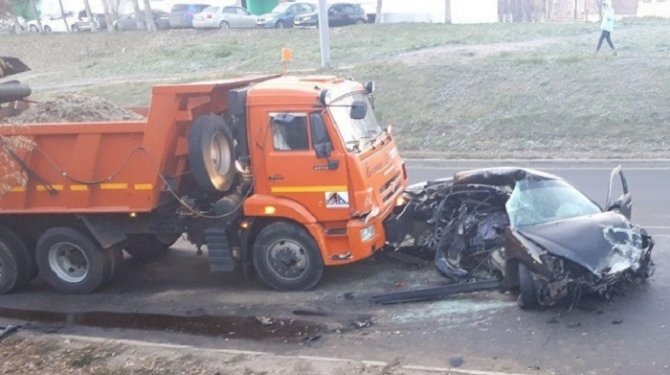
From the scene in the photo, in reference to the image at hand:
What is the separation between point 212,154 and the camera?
1076 cm

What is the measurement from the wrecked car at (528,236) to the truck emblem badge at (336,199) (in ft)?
4.00

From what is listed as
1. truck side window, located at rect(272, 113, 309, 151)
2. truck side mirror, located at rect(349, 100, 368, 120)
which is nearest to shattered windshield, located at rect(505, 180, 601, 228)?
truck side mirror, located at rect(349, 100, 368, 120)

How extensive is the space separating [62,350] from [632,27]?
34.4m

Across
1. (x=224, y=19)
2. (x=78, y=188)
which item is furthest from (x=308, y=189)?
(x=224, y=19)

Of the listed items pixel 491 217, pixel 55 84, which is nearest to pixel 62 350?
pixel 491 217

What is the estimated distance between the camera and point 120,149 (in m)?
11.1

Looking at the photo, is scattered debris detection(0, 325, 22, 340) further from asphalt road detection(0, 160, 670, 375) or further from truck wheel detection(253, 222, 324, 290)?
truck wheel detection(253, 222, 324, 290)

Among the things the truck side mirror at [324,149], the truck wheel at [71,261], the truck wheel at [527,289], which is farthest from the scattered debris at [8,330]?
the truck wheel at [527,289]

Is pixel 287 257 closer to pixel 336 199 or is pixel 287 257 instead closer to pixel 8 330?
pixel 336 199

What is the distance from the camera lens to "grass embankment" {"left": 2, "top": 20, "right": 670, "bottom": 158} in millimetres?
21802

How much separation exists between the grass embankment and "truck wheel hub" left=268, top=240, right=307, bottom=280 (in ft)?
35.6

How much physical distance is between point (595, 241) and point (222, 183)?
14.6ft

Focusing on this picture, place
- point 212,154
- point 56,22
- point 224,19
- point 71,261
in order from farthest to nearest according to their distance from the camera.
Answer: point 56,22 < point 224,19 < point 71,261 < point 212,154

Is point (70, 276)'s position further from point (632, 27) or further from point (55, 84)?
point (632, 27)
